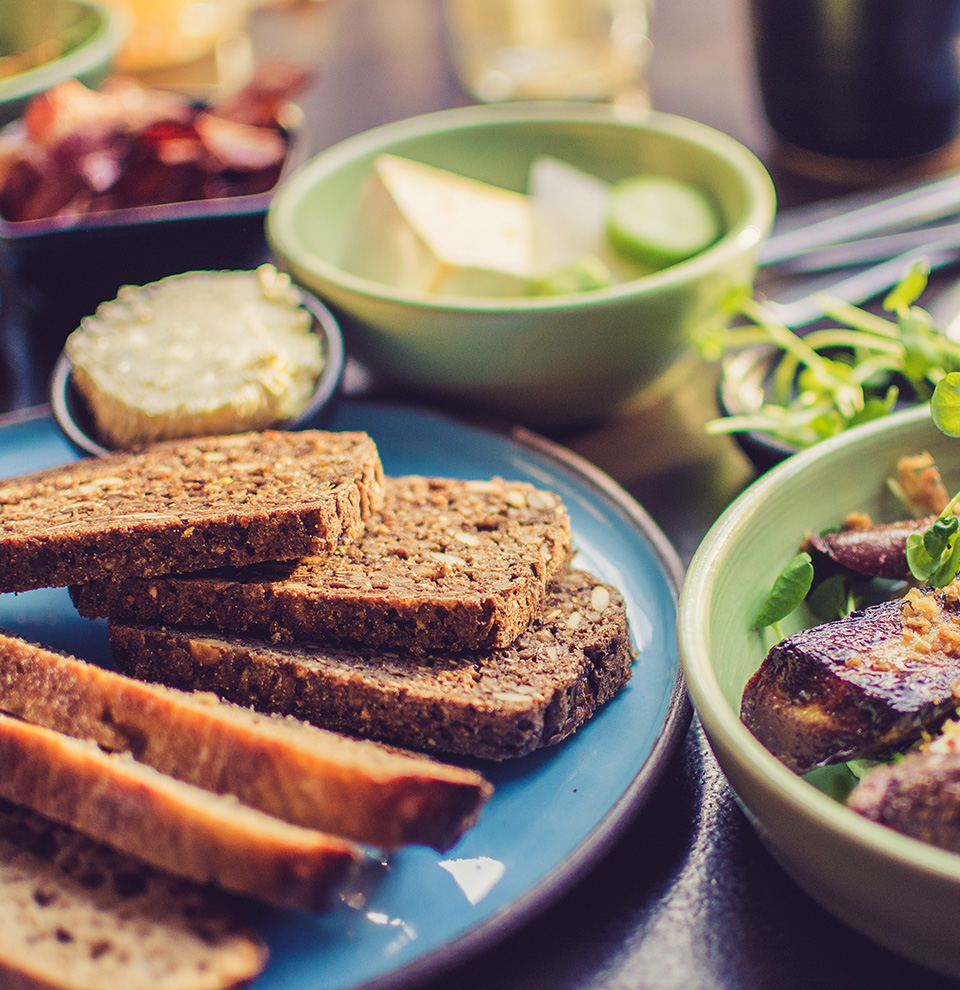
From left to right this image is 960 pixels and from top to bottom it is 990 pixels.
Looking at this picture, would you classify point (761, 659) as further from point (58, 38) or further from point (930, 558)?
point (58, 38)

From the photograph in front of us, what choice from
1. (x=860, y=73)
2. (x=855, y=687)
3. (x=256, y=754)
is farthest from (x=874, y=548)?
(x=860, y=73)

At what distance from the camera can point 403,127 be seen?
2.70 metres

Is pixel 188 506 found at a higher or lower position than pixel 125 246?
lower

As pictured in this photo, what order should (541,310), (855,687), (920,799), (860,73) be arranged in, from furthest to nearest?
(860,73) < (541,310) < (855,687) < (920,799)

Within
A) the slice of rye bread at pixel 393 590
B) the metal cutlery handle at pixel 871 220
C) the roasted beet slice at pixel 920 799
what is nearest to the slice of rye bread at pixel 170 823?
the slice of rye bread at pixel 393 590

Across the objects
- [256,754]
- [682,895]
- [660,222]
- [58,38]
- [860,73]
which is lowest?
[682,895]

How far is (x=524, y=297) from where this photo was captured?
2.20 metres

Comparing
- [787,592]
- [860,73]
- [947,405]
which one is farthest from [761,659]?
[860,73]

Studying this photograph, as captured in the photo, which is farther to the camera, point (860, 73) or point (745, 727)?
point (860, 73)

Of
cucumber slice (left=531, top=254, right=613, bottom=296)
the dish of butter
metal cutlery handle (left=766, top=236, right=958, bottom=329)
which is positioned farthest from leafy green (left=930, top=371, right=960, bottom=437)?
the dish of butter

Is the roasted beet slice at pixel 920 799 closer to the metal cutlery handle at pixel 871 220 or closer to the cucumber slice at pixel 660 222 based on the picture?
the cucumber slice at pixel 660 222

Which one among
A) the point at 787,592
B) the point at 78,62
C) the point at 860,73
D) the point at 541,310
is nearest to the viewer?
the point at 787,592

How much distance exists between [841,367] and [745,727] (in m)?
1.02

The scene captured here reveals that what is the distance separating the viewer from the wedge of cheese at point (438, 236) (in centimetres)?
218
